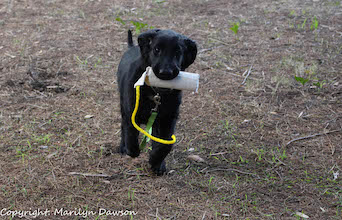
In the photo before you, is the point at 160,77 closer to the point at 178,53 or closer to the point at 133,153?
the point at 178,53

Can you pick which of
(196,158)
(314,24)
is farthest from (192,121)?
(314,24)

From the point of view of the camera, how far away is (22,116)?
421 centimetres

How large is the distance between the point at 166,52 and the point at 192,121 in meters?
1.57

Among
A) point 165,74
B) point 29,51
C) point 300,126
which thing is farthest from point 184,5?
point 165,74

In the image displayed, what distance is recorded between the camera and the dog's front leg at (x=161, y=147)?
10.6 feet

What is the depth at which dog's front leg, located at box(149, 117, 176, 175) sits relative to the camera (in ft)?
10.6

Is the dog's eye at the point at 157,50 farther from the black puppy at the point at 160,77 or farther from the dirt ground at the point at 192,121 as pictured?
the dirt ground at the point at 192,121

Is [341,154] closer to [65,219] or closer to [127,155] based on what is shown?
[127,155]

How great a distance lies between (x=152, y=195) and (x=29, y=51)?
3669 mm

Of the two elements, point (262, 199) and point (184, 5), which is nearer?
point (262, 199)

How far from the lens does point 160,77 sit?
2777mm

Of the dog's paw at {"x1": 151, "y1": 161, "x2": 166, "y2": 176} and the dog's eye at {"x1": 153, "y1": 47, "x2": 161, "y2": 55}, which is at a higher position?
the dog's eye at {"x1": 153, "y1": 47, "x2": 161, "y2": 55}

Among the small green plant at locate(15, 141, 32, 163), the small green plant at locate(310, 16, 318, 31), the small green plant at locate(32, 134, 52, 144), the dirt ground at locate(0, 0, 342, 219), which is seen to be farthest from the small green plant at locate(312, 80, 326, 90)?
the small green plant at locate(15, 141, 32, 163)

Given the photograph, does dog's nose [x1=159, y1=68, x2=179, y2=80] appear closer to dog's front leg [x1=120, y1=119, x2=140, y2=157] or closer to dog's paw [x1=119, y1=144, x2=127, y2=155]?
dog's front leg [x1=120, y1=119, x2=140, y2=157]
